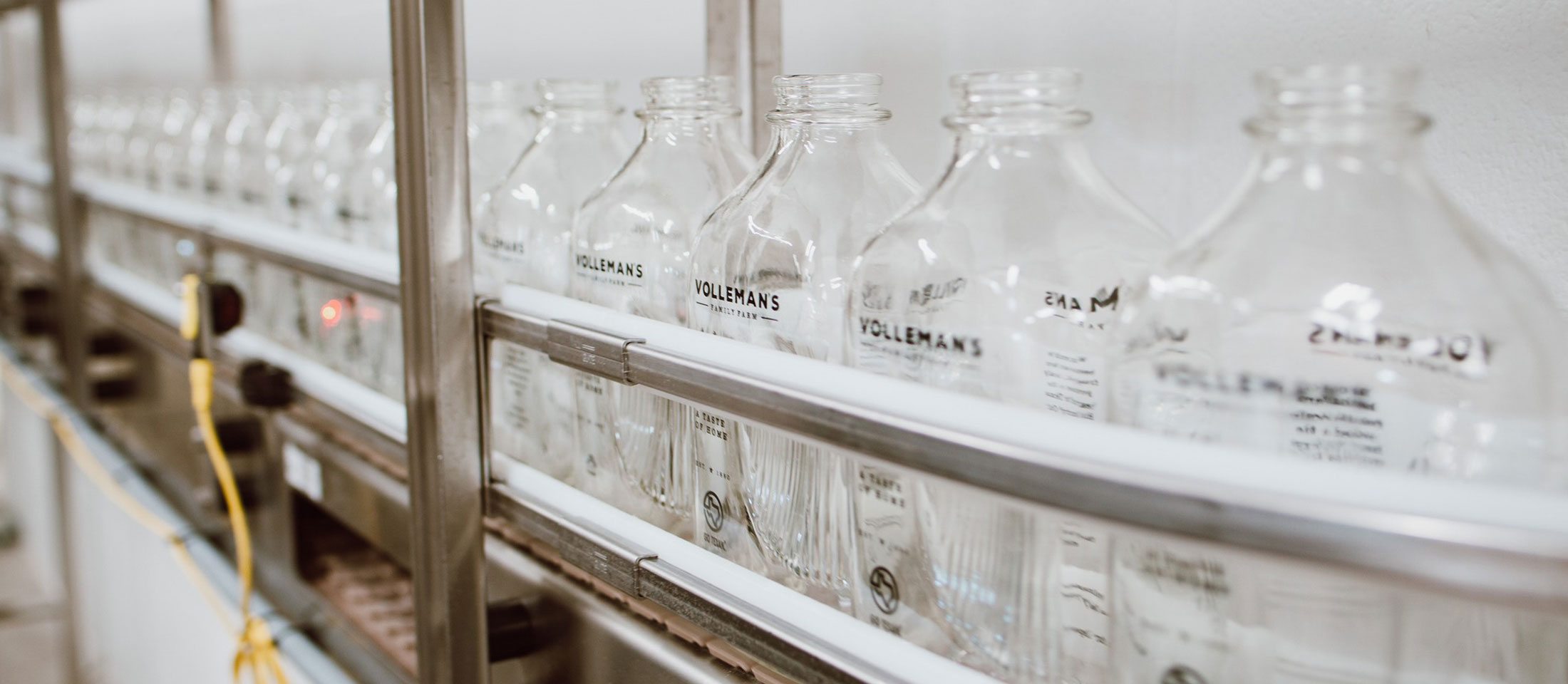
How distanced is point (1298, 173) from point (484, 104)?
86 cm

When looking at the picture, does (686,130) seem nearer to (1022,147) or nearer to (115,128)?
(1022,147)

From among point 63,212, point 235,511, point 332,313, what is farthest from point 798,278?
point 63,212

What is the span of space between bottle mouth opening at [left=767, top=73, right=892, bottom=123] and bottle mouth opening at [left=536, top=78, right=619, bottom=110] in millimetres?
325

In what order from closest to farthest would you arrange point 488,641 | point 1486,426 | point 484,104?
point 1486,426, point 488,641, point 484,104

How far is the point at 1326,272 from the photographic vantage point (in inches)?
19.0

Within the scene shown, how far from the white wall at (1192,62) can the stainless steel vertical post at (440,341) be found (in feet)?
1.42

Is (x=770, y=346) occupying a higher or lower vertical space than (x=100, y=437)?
higher

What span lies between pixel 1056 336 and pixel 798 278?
0.19 metres

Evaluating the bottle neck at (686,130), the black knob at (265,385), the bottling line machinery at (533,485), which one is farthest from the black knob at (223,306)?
the bottle neck at (686,130)

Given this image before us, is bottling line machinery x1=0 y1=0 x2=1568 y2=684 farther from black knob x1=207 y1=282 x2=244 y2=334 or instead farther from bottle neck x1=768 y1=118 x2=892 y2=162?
bottle neck x1=768 y1=118 x2=892 y2=162

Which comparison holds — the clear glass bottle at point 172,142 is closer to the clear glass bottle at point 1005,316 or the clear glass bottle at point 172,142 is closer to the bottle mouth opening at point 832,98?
the bottle mouth opening at point 832,98

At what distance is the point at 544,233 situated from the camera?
3.23 feet

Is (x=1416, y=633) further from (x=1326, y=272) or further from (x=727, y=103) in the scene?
(x=727, y=103)

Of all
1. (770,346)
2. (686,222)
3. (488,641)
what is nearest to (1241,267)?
(770,346)
